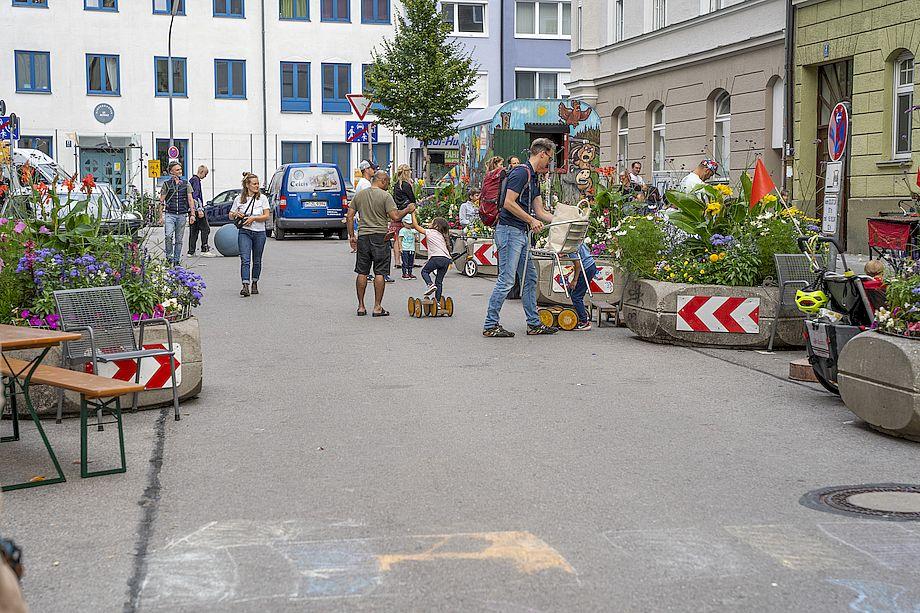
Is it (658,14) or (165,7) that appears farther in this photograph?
(165,7)

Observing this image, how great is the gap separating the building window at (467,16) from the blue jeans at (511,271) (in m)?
46.1

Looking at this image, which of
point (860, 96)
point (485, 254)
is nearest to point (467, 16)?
point (860, 96)

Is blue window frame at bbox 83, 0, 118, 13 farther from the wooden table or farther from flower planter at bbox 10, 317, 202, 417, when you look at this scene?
the wooden table

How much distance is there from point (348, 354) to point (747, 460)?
17.2 ft

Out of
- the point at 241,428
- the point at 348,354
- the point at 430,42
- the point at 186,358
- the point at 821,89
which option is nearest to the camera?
the point at 241,428

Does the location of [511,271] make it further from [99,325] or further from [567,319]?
[99,325]

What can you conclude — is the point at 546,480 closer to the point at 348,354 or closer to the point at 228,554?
the point at 228,554

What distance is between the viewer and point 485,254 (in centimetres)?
2097

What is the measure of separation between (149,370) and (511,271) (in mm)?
5042

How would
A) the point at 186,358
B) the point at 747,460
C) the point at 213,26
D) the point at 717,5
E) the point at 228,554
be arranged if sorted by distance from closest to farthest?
the point at 228,554, the point at 747,460, the point at 186,358, the point at 717,5, the point at 213,26

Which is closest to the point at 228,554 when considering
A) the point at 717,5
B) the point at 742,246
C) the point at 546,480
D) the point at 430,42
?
the point at 546,480

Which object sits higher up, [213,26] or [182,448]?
[213,26]

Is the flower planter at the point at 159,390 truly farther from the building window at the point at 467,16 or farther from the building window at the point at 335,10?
the building window at the point at 467,16

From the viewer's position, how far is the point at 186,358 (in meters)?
8.80
